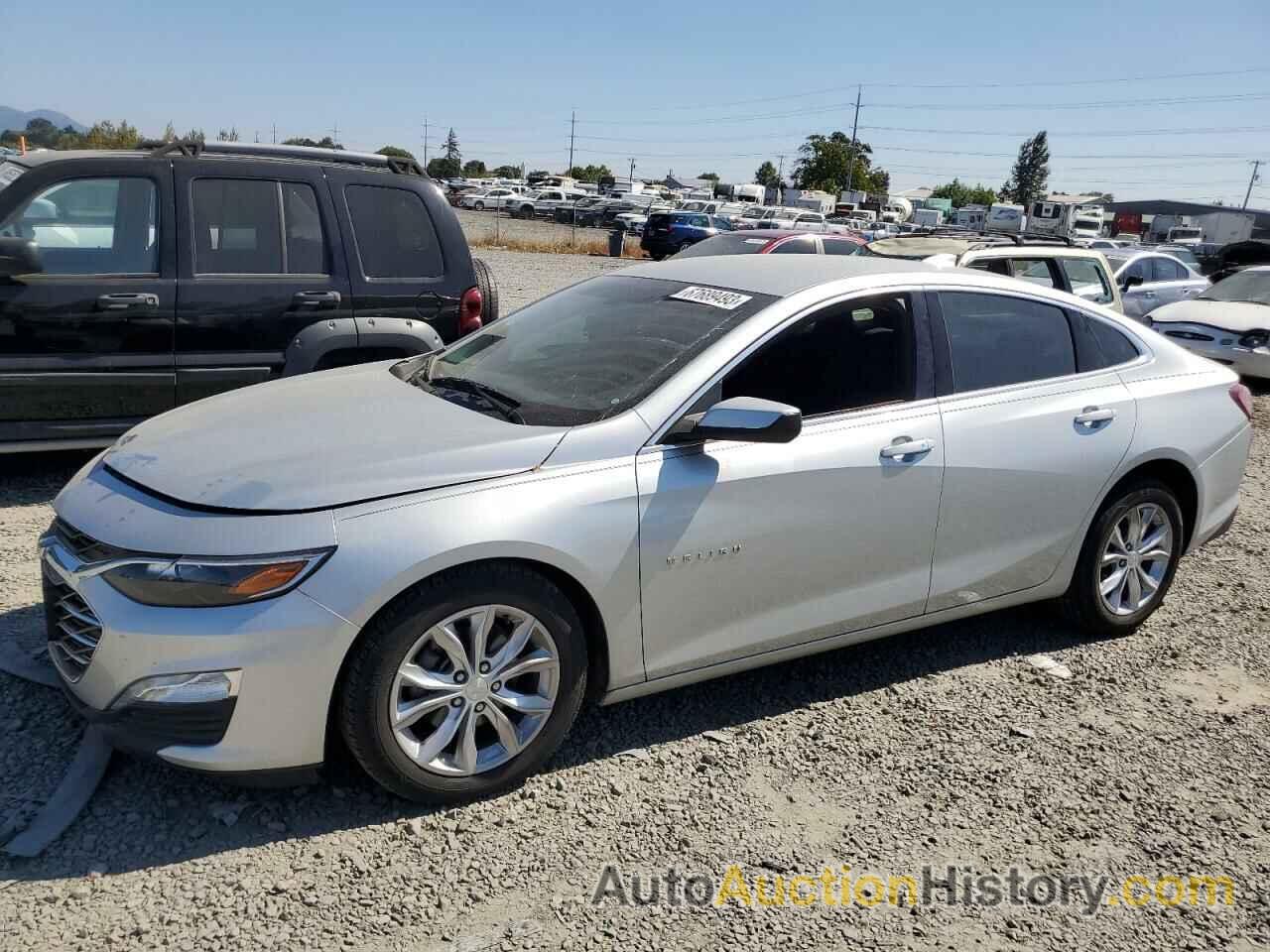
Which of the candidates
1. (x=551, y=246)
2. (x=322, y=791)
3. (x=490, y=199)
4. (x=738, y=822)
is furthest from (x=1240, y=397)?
(x=490, y=199)

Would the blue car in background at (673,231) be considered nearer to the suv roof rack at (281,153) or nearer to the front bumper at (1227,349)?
the front bumper at (1227,349)

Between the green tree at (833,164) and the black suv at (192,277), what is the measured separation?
92411mm

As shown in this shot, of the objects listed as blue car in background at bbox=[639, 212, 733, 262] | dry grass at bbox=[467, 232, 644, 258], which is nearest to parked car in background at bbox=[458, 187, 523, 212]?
dry grass at bbox=[467, 232, 644, 258]

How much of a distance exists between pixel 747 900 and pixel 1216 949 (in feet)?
4.14

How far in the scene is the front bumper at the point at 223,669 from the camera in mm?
2691

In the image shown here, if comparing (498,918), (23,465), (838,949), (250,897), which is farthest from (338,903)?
(23,465)

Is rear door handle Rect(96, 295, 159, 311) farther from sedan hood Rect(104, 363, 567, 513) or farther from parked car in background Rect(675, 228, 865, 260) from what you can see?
parked car in background Rect(675, 228, 865, 260)

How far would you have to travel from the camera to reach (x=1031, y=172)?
5428 inches

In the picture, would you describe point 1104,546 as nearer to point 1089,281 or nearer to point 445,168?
point 1089,281

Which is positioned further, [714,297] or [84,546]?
[714,297]

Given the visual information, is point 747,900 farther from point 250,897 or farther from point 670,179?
point 670,179

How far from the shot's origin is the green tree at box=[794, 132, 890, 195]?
9581 cm

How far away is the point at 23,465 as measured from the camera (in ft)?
20.7

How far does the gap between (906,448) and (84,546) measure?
2.71m
